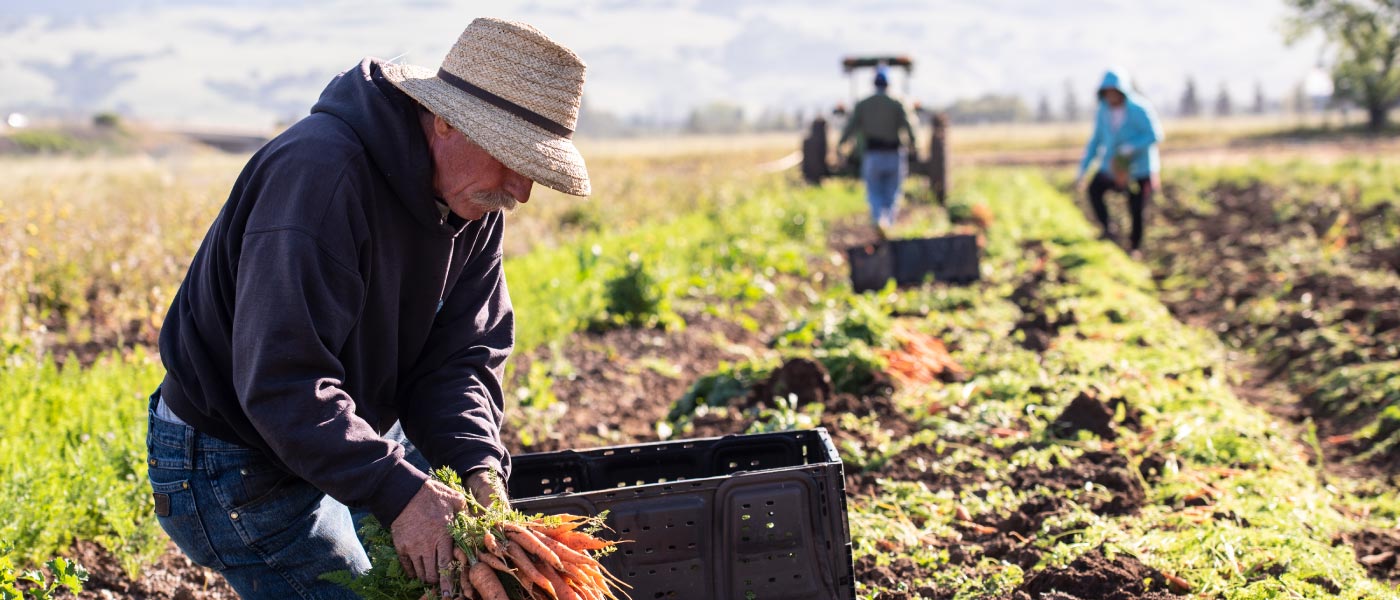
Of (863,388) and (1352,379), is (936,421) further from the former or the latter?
(1352,379)

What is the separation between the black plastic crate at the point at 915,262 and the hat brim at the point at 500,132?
23.5 ft

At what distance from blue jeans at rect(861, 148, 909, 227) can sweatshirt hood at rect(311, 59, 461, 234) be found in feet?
34.7

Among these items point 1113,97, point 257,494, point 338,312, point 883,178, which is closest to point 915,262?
point 1113,97

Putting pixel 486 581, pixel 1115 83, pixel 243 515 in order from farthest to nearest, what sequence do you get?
pixel 1115 83 < pixel 243 515 < pixel 486 581

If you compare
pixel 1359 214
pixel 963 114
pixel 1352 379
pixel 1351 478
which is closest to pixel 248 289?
pixel 1351 478

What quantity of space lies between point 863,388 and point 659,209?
435 inches

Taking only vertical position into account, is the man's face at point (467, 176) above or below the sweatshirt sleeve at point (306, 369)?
above

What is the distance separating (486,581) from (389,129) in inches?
37.8

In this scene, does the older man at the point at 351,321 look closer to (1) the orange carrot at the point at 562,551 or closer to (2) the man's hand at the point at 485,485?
(2) the man's hand at the point at 485,485

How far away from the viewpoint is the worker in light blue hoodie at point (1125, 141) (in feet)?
38.5

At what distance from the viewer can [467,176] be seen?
2.70 metres

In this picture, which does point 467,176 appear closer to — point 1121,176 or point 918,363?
point 918,363

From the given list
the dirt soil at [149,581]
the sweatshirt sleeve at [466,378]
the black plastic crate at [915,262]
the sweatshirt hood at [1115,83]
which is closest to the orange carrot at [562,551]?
the sweatshirt sleeve at [466,378]

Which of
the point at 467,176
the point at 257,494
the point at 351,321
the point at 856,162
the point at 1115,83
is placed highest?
the point at 1115,83
